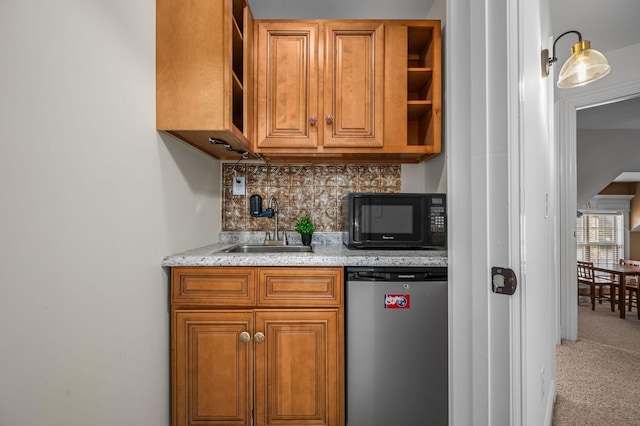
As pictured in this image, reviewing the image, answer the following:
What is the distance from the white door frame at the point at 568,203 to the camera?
2.62 metres

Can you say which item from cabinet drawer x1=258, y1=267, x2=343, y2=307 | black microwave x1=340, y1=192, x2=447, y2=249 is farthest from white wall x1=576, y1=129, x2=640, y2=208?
cabinet drawer x1=258, y1=267, x2=343, y2=307

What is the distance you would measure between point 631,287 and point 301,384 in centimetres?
447

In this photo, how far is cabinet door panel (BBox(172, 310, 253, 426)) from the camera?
4.55ft

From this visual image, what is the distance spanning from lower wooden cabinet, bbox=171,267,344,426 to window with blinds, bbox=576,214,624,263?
7469 millimetres

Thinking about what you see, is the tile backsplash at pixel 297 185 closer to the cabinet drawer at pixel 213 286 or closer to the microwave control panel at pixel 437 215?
the microwave control panel at pixel 437 215

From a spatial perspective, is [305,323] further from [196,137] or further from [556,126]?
[556,126]

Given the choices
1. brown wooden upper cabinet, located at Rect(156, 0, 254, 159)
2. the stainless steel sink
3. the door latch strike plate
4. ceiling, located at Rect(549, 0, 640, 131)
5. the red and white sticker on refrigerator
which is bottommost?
the red and white sticker on refrigerator

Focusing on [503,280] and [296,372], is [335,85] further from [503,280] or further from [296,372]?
[296,372]

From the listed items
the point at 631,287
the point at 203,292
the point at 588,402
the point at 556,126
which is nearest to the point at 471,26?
the point at 203,292

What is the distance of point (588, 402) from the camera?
1744 mm

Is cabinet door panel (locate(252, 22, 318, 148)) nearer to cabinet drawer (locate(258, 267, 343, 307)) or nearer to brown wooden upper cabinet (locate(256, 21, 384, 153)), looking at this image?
brown wooden upper cabinet (locate(256, 21, 384, 153))

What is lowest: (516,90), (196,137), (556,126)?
(516,90)

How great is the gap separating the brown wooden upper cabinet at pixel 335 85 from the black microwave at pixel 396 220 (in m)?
0.31

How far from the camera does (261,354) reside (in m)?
1.39
